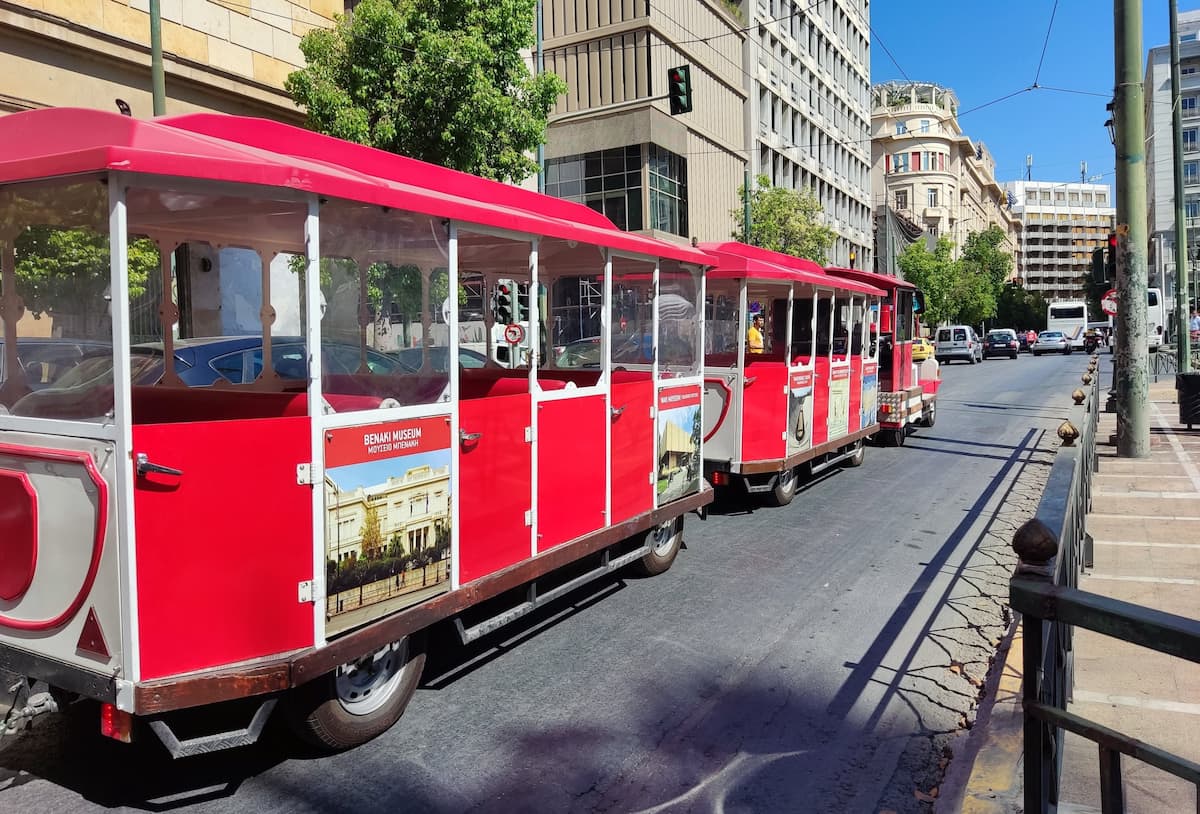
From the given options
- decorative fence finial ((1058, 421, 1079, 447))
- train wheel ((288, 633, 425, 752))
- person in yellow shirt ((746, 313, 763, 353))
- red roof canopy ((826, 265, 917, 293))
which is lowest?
train wheel ((288, 633, 425, 752))

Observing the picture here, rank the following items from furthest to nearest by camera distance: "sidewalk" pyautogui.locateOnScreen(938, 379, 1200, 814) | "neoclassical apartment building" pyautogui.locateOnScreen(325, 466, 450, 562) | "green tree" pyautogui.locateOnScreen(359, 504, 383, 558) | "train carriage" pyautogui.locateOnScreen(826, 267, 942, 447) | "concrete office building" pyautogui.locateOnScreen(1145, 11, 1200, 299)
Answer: "concrete office building" pyautogui.locateOnScreen(1145, 11, 1200, 299) < "train carriage" pyautogui.locateOnScreen(826, 267, 942, 447) < "green tree" pyautogui.locateOnScreen(359, 504, 383, 558) < "neoclassical apartment building" pyautogui.locateOnScreen(325, 466, 450, 562) < "sidewalk" pyautogui.locateOnScreen(938, 379, 1200, 814)

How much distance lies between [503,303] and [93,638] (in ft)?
13.4

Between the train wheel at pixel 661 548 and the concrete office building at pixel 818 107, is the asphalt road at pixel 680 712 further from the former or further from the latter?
the concrete office building at pixel 818 107

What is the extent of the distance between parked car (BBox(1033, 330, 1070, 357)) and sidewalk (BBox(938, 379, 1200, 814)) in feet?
154

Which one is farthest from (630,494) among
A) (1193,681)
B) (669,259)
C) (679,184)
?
(679,184)

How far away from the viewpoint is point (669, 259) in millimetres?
6598

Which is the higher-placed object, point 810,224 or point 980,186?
point 980,186

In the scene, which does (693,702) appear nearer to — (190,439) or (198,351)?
(190,439)

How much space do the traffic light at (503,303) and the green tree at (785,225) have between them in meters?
25.5

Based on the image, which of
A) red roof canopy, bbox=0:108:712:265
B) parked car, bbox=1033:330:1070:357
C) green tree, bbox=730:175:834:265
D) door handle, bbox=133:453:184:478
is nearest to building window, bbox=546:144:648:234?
green tree, bbox=730:175:834:265

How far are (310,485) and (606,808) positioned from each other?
1.81 m

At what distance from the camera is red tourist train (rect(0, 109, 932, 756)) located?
3.29m

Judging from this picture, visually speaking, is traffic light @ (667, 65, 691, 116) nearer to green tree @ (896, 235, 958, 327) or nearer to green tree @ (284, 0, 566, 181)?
green tree @ (284, 0, 566, 181)

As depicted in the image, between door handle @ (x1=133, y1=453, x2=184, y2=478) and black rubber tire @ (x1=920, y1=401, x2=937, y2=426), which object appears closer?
door handle @ (x1=133, y1=453, x2=184, y2=478)
